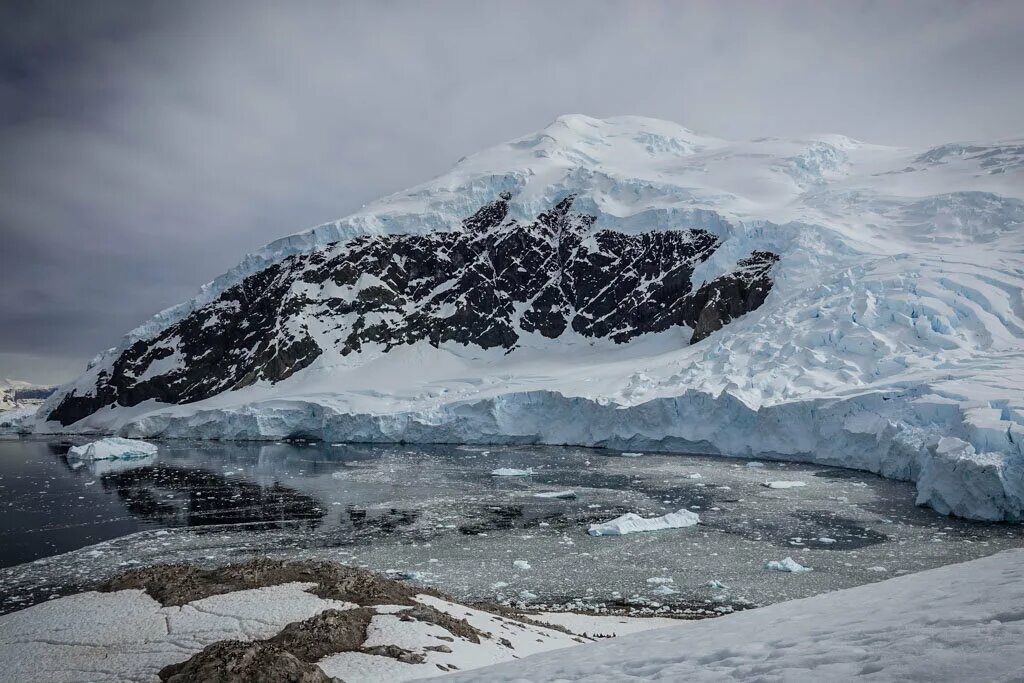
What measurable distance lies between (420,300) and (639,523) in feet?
202

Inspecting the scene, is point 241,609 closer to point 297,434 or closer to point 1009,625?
point 1009,625

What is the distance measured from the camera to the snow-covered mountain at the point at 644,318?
1136 inches

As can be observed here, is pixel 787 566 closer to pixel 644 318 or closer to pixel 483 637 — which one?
pixel 483 637

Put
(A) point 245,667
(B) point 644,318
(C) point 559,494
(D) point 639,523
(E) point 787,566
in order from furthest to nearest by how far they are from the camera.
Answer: (B) point 644,318
(C) point 559,494
(D) point 639,523
(E) point 787,566
(A) point 245,667

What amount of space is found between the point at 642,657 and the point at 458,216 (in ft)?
256

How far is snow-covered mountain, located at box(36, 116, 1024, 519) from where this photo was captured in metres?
28.9

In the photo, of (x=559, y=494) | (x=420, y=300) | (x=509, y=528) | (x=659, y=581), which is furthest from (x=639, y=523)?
(x=420, y=300)

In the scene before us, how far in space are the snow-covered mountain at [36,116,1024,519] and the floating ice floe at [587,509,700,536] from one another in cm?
840

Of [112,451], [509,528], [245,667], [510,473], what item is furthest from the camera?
[112,451]

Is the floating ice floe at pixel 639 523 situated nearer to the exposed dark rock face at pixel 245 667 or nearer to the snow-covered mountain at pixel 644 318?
the snow-covered mountain at pixel 644 318

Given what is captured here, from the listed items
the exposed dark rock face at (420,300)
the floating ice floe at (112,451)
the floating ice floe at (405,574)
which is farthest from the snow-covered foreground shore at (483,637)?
the exposed dark rock face at (420,300)

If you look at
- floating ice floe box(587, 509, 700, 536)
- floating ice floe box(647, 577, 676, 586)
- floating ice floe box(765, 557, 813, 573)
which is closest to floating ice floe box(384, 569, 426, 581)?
floating ice floe box(647, 577, 676, 586)

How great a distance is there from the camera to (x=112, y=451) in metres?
40.1

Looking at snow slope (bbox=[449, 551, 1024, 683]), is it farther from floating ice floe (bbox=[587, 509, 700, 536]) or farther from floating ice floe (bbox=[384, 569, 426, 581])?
floating ice floe (bbox=[587, 509, 700, 536])
